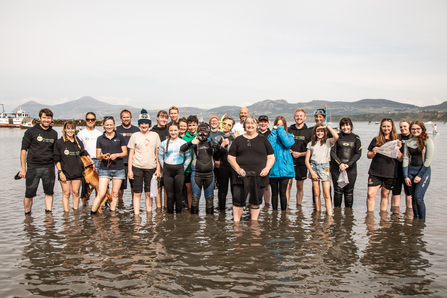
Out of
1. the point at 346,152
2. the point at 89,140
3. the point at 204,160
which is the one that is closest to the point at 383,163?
the point at 346,152

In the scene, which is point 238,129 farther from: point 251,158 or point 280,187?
point 251,158

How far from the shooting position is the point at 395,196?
277 inches

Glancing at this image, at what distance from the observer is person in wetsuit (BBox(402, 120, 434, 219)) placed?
19.8ft

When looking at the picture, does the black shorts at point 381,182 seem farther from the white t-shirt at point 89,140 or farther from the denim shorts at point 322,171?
the white t-shirt at point 89,140

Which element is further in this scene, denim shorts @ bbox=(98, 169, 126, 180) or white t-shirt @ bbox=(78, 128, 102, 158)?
white t-shirt @ bbox=(78, 128, 102, 158)

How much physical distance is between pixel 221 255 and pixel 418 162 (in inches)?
181

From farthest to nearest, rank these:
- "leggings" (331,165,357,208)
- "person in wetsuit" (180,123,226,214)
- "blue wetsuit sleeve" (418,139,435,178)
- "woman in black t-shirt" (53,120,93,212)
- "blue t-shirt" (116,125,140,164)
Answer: "blue t-shirt" (116,125,140,164) < "leggings" (331,165,357,208) < "woman in black t-shirt" (53,120,93,212) < "person in wetsuit" (180,123,226,214) < "blue wetsuit sleeve" (418,139,435,178)

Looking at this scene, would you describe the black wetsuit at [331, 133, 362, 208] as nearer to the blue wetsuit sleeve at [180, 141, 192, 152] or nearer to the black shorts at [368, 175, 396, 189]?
the black shorts at [368, 175, 396, 189]

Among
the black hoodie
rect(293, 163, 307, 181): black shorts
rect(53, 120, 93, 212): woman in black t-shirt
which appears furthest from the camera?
rect(293, 163, 307, 181): black shorts

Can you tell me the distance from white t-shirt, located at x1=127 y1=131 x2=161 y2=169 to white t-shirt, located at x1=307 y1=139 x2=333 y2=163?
3660 mm

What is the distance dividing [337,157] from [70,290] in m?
5.79

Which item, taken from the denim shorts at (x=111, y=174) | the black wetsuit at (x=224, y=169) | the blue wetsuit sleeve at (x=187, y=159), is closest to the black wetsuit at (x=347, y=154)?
the black wetsuit at (x=224, y=169)

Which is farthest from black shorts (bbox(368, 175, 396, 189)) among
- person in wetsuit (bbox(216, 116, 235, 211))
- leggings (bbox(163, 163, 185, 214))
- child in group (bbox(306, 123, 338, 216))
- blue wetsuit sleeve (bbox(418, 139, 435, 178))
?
leggings (bbox(163, 163, 185, 214))

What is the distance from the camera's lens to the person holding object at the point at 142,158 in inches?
258
